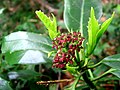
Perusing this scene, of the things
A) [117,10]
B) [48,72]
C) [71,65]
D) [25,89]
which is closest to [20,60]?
[71,65]

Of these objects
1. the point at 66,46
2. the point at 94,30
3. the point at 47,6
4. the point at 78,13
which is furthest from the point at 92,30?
the point at 47,6

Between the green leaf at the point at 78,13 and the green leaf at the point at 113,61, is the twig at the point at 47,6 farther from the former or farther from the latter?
the green leaf at the point at 113,61

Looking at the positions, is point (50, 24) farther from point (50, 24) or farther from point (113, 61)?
point (113, 61)

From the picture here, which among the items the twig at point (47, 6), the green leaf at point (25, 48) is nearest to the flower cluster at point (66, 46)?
the green leaf at point (25, 48)

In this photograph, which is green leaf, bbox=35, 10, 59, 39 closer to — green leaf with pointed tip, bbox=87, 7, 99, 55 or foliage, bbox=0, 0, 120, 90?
foliage, bbox=0, 0, 120, 90

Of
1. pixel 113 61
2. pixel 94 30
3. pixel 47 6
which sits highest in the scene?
pixel 47 6
